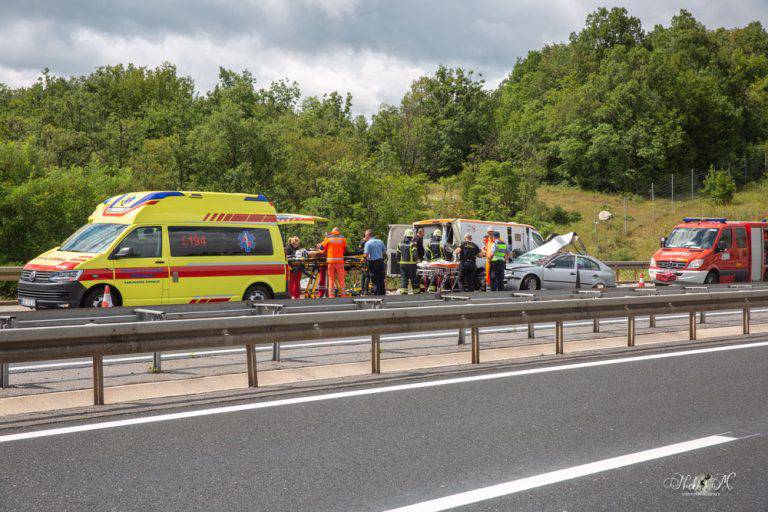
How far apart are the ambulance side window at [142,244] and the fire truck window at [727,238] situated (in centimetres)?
1899

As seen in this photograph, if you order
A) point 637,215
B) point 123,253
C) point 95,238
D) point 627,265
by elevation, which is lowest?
point 627,265

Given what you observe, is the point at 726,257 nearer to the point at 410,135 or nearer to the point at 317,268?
the point at 317,268

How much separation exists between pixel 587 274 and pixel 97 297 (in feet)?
49.0

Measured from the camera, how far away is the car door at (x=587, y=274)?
23.4 m

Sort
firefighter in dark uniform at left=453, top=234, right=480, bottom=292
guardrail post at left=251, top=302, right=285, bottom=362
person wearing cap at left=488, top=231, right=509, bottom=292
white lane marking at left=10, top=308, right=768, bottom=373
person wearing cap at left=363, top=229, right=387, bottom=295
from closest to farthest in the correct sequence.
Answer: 1. white lane marking at left=10, top=308, right=768, bottom=373
2. guardrail post at left=251, top=302, right=285, bottom=362
3. person wearing cap at left=363, top=229, right=387, bottom=295
4. firefighter in dark uniform at left=453, top=234, right=480, bottom=292
5. person wearing cap at left=488, top=231, right=509, bottom=292

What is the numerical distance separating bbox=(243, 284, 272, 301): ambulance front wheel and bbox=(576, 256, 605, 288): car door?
1133 centimetres

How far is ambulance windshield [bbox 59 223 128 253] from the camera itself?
44.8 feet

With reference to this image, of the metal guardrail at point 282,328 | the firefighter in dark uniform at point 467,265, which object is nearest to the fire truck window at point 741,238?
the firefighter in dark uniform at point 467,265

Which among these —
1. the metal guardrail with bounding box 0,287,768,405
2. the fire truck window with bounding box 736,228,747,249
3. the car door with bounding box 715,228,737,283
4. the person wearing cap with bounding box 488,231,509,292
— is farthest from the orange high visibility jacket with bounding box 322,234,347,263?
the fire truck window with bounding box 736,228,747,249

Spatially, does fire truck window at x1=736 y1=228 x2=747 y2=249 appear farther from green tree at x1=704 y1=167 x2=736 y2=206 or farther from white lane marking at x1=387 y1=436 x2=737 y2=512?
green tree at x1=704 y1=167 x2=736 y2=206

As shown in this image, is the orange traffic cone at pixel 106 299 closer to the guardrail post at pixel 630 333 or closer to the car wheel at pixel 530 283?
the guardrail post at pixel 630 333

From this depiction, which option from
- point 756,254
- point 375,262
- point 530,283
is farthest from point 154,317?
point 756,254

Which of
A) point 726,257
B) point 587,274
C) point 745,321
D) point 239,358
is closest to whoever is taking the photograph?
point 239,358

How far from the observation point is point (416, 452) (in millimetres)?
5719
